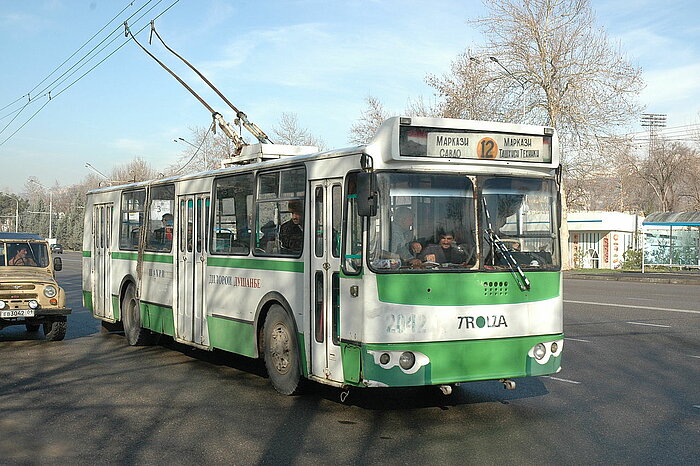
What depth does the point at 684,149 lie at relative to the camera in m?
73.8

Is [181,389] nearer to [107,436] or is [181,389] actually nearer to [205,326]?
[205,326]

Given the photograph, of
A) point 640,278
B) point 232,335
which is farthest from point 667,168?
point 232,335

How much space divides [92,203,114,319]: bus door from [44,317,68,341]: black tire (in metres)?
0.99

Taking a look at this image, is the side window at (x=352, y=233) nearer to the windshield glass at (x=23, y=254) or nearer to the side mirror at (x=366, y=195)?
the side mirror at (x=366, y=195)

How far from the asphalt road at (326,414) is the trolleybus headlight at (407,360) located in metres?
0.58

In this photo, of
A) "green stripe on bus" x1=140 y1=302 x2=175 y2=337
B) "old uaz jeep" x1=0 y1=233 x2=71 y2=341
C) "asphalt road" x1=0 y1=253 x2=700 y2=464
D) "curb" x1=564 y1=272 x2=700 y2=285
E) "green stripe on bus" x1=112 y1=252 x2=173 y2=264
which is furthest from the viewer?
"curb" x1=564 y1=272 x2=700 y2=285

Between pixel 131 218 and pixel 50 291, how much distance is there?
1789 millimetres

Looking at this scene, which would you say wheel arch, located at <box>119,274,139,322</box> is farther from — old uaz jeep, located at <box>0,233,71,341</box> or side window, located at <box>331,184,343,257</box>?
side window, located at <box>331,184,343,257</box>

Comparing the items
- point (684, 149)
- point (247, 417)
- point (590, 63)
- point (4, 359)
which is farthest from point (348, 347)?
point (684, 149)

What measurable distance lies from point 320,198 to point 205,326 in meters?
3.51

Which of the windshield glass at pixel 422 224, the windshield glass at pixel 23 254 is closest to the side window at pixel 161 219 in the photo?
the windshield glass at pixel 23 254

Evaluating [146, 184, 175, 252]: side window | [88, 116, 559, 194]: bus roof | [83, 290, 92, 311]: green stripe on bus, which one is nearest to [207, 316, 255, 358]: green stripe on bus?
[146, 184, 175, 252]: side window

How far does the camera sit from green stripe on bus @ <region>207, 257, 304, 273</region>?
9273 millimetres

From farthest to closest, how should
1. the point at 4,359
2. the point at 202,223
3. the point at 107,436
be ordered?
the point at 4,359
the point at 202,223
the point at 107,436
